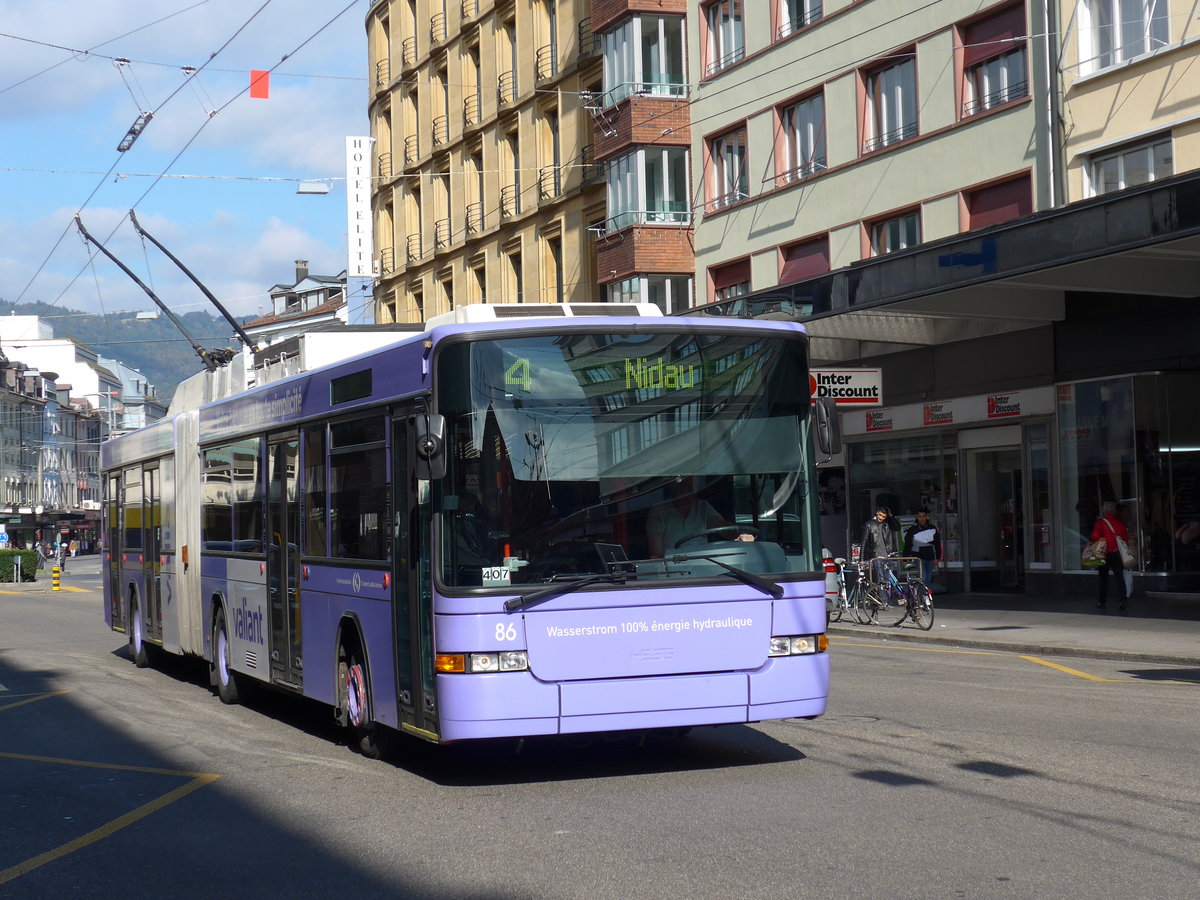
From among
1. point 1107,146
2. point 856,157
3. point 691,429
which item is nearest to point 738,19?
point 856,157

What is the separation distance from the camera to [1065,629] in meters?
20.3

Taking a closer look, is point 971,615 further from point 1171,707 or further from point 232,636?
point 232,636

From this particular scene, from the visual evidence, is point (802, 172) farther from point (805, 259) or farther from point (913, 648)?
point (913, 648)

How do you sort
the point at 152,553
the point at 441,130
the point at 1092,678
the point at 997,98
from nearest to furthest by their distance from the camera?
the point at 1092,678 < the point at 152,553 < the point at 997,98 < the point at 441,130

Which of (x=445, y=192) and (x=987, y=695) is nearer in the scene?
(x=987, y=695)

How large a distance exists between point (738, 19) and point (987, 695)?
23.7m

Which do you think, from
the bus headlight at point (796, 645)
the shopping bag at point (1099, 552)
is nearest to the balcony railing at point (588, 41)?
the shopping bag at point (1099, 552)

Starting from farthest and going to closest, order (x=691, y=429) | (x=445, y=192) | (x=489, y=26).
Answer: (x=445, y=192), (x=489, y=26), (x=691, y=429)

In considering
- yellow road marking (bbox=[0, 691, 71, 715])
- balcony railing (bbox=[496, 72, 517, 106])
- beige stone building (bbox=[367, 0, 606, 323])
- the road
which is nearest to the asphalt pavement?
the road

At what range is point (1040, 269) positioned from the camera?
68.7 feet

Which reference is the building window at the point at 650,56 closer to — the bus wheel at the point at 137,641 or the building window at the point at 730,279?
the building window at the point at 730,279

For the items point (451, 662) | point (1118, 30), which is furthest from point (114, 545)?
point (1118, 30)

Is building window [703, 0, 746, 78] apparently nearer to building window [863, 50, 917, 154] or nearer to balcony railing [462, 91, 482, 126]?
building window [863, 50, 917, 154]

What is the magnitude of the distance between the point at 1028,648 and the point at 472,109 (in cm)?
3294
